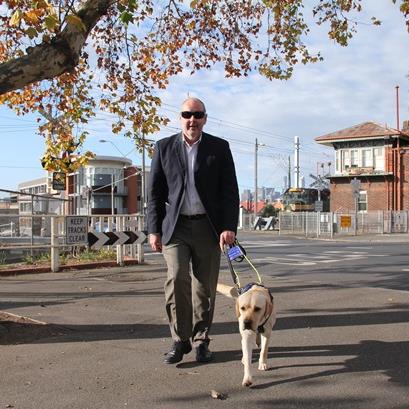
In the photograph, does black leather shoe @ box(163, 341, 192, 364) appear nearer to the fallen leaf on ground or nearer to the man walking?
the man walking

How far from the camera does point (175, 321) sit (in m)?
4.79

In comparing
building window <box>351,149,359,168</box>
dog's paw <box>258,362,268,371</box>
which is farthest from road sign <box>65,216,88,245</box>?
building window <box>351,149,359,168</box>

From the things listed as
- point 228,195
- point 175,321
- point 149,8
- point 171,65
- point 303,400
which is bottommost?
point 303,400

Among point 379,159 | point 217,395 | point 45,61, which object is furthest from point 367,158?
point 217,395

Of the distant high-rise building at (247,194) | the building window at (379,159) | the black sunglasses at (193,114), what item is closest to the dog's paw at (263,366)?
the black sunglasses at (193,114)

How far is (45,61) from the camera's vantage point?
19.6 feet

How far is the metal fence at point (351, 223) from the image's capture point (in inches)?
1459

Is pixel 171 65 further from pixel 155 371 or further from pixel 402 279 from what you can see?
pixel 155 371

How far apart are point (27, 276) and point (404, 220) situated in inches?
1285

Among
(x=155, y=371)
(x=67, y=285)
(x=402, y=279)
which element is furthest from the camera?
(x=402, y=279)

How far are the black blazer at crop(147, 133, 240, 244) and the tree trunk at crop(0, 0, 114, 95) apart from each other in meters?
1.90

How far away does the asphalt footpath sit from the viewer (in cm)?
394

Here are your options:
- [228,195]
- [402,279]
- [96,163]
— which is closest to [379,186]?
[402,279]

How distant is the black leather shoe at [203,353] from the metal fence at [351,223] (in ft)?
105
